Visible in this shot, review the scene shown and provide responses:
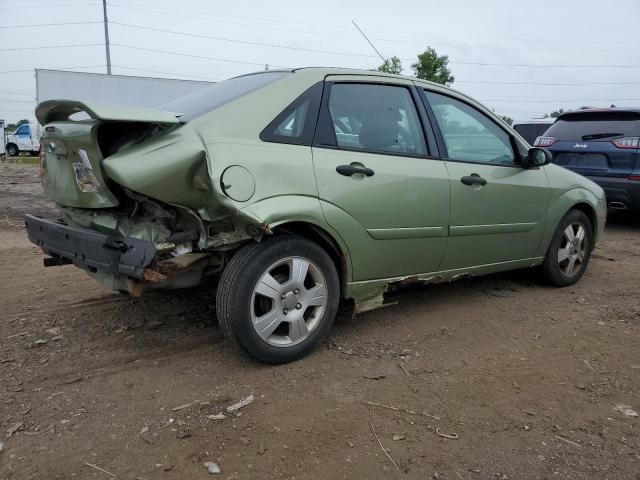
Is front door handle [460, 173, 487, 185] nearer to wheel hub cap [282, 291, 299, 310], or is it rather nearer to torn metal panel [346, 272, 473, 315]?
torn metal panel [346, 272, 473, 315]

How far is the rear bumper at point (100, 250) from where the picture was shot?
272cm

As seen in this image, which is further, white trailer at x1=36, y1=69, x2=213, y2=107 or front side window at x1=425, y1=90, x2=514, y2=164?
white trailer at x1=36, y1=69, x2=213, y2=107

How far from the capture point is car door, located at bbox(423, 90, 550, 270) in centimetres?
385

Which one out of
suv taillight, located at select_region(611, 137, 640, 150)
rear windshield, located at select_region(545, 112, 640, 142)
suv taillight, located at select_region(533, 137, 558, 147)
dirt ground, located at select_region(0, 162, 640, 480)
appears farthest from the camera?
suv taillight, located at select_region(533, 137, 558, 147)

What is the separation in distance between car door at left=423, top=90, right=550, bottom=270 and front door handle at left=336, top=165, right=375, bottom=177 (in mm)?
757

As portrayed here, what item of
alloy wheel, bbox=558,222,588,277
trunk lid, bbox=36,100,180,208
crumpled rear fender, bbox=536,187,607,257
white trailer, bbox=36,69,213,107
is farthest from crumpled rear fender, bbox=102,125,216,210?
white trailer, bbox=36,69,213,107

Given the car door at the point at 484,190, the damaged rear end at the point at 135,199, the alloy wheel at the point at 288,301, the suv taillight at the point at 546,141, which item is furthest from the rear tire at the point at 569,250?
the suv taillight at the point at 546,141

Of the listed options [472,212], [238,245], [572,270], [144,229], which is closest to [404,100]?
[472,212]

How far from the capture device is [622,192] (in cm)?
724

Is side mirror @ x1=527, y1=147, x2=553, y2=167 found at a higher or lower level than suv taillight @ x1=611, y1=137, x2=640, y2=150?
lower

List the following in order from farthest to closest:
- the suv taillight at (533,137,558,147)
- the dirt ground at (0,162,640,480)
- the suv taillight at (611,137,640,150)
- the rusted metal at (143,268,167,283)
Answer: the suv taillight at (533,137,558,147), the suv taillight at (611,137,640,150), the rusted metal at (143,268,167,283), the dirt ground at (0,162,640,480)

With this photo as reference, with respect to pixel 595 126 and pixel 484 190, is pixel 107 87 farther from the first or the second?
pixel 484 190

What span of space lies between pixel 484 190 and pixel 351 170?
124 centimetres

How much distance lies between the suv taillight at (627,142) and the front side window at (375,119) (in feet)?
15.9
